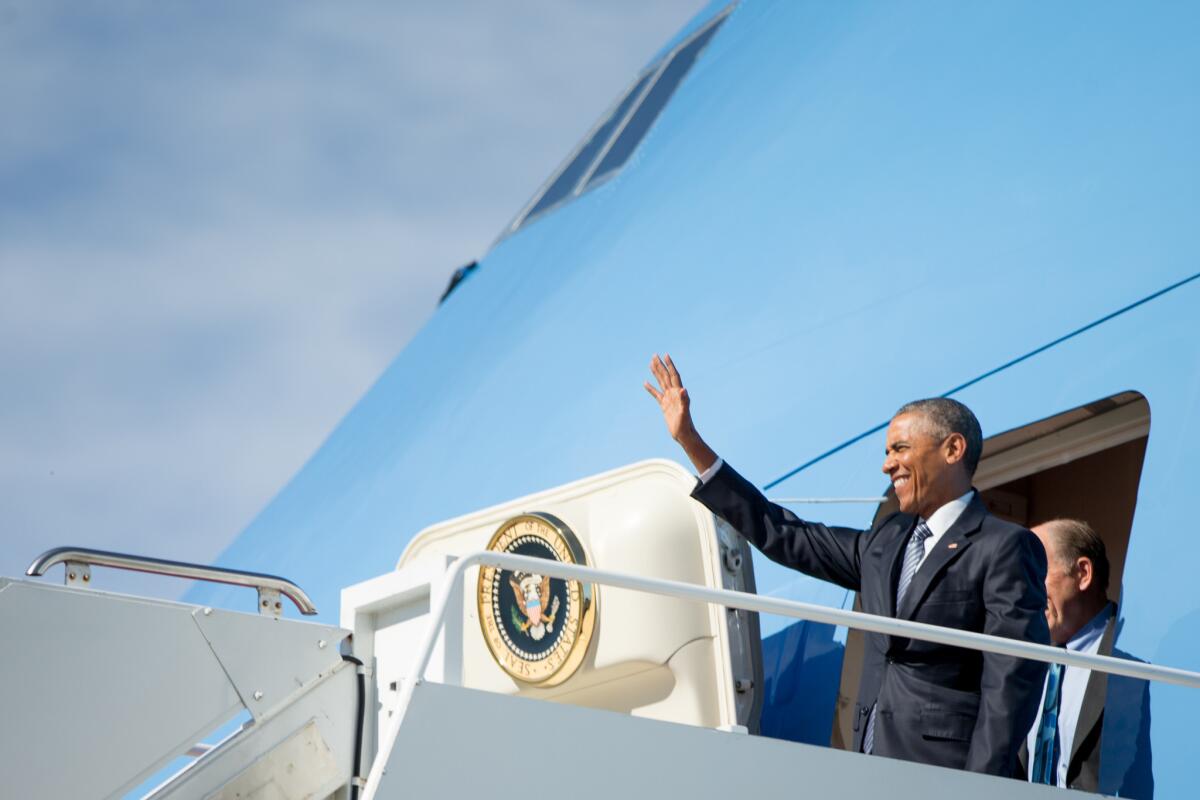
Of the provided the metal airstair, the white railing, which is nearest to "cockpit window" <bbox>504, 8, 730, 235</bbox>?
the metal airstair

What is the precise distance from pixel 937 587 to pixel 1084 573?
3.15 feet

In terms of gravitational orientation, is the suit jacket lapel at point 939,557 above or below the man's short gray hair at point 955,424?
below

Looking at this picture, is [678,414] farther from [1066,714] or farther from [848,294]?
[848,294]

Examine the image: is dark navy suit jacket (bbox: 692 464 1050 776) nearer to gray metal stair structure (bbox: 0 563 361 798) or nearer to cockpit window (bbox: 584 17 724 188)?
gray metal stair structure (bbox: 0 563 361 798)

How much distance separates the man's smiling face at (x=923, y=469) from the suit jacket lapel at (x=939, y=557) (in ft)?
0.52

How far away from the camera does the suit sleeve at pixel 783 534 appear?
5.46 m

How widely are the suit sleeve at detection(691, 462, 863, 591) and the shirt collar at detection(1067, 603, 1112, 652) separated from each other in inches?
29.4

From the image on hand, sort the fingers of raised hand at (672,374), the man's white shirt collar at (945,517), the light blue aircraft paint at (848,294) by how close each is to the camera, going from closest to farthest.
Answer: the man's white shirt collar at (945,517) → the fingers of raised hand at (672,374) → the light blue aircraft paint at (848,294)

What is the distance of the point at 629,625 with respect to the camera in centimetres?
528

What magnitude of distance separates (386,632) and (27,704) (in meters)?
1.06

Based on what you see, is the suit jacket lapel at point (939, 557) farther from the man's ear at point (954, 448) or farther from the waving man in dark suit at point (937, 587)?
the man's ear at point (954, 448)

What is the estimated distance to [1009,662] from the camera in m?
4.42

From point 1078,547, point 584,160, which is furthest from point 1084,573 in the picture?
point 584,160

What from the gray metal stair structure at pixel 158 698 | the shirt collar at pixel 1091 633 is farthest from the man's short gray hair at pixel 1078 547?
the gray metal stair structure at pixel 158 698
